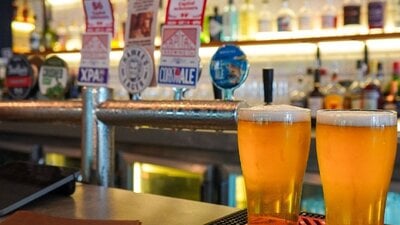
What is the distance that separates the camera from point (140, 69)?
1148 mm

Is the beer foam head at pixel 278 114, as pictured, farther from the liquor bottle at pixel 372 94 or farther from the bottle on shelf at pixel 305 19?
the bottle on shelf at pixel 305 19

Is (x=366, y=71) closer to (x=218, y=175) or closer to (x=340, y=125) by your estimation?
(x=218, y=175)

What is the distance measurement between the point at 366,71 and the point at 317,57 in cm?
30

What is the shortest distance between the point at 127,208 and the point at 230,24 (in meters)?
2.55

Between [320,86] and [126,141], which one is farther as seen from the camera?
[320,86]

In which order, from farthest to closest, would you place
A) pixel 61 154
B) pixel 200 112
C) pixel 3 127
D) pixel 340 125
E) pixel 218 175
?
pixel 3 127 < pixel 61 154 < pixel 218 175 < pixel 200 112 < pixel 340 125

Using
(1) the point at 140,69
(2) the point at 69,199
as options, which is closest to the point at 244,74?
(1) the point at 140,69

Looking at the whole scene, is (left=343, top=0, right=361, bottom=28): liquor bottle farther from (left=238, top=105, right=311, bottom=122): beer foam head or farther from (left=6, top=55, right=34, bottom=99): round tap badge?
(left=238, top=105, right=311, bottom=122): beer foam head

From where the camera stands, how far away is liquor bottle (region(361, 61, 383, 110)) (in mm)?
2719

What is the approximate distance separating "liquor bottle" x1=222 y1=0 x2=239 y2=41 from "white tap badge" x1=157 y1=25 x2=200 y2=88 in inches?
87.9

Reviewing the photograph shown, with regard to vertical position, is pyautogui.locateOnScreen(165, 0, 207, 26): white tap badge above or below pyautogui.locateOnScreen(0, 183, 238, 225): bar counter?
above

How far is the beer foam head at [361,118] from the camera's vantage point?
1.82 feet

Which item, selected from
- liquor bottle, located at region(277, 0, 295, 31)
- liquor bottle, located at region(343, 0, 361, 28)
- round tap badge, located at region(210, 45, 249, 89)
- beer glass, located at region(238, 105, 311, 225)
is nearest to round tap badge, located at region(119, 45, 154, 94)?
round tap badge, located at region(210, 45, 249, 89)

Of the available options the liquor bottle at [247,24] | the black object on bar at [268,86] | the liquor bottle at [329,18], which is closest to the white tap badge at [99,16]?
the black object on bar at [268,86]
